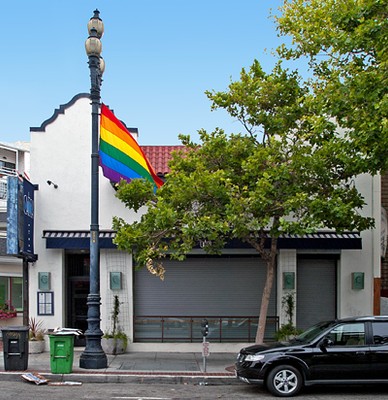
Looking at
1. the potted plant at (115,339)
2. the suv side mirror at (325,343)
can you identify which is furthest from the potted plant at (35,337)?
the suv side mirror at (325,343)

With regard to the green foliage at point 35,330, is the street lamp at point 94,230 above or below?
above

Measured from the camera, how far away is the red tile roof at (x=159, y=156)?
60.9ft

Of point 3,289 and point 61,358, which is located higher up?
point 3,289

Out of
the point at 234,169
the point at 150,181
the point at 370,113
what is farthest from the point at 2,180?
the point at 370,113

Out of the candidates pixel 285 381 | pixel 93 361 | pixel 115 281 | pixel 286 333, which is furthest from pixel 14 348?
pixel 286 333

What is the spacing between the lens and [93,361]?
14734 mm

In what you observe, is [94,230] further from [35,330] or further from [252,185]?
[35,330]

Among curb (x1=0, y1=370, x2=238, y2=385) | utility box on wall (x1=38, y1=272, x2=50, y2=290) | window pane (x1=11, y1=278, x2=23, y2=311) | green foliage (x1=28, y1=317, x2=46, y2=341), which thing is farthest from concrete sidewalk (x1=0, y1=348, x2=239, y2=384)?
window pane (x1=11, y1=278, x2=23, y2=311)

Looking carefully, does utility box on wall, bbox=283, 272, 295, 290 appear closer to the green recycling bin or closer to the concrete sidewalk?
the concrete sidewalk

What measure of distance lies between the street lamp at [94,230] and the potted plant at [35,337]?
2935 mm

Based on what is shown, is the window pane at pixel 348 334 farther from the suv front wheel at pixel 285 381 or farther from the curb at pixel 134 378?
the curb at pixel 134 378

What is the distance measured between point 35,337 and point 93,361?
3495 mm

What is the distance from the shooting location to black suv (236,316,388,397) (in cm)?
1198

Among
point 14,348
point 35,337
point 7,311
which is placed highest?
point 7,311
